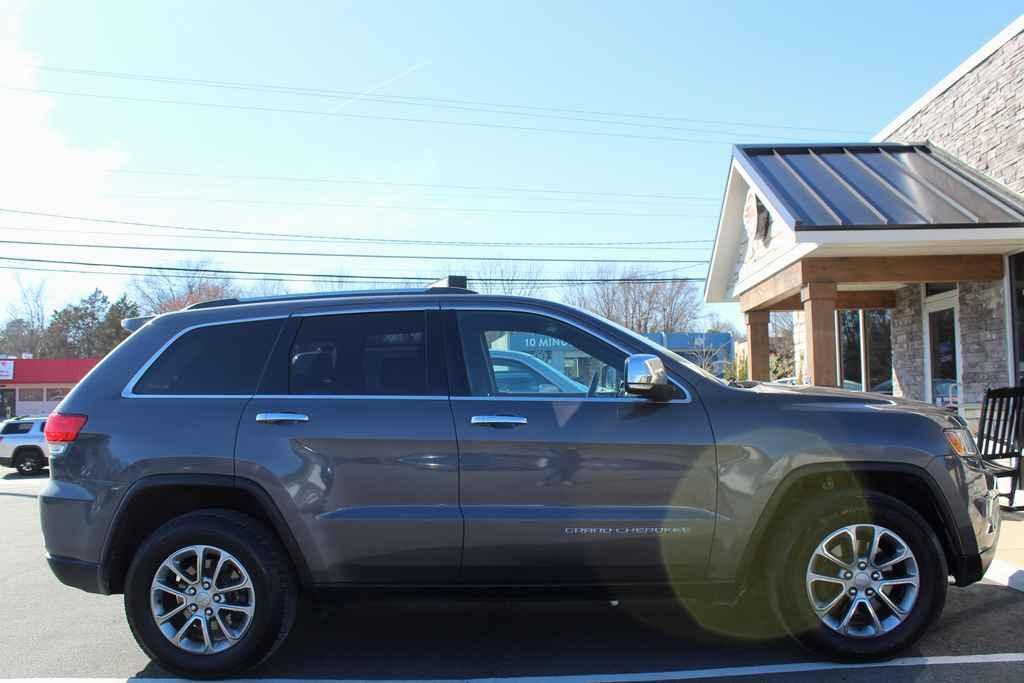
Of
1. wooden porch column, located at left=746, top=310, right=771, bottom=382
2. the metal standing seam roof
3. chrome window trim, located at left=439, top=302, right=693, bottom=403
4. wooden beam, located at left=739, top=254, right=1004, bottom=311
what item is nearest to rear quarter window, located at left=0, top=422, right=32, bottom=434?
wooden porch column, located at left=746, top=310, right=771, bottom=382

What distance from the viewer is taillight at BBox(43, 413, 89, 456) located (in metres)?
4.06

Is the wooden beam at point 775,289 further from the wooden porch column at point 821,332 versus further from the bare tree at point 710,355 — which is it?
the bare tree at point 710,355

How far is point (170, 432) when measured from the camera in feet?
13.2

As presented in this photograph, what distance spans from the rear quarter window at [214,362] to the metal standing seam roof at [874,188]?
7.53m

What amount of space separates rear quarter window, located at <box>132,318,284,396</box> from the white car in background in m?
19.3

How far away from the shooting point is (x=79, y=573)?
4.02 metres

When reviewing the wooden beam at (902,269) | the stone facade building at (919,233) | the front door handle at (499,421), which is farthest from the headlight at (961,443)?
the wooden beam at (902,269)

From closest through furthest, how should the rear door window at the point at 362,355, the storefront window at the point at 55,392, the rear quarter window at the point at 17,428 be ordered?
the rear door window at the point at 362,355 < the rear quarter window at the point at 17,428 < the storefront window at the point at 55,392

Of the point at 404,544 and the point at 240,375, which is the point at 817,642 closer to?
the point at 404,544

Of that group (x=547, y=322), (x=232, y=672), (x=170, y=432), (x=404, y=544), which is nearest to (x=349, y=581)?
(x=404, y=544)

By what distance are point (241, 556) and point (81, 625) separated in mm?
1943

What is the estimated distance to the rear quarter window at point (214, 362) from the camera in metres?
4.15

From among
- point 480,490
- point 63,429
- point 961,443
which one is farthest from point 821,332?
point 63,429

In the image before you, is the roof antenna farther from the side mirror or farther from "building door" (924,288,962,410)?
"building door" (924,288,962,410)
